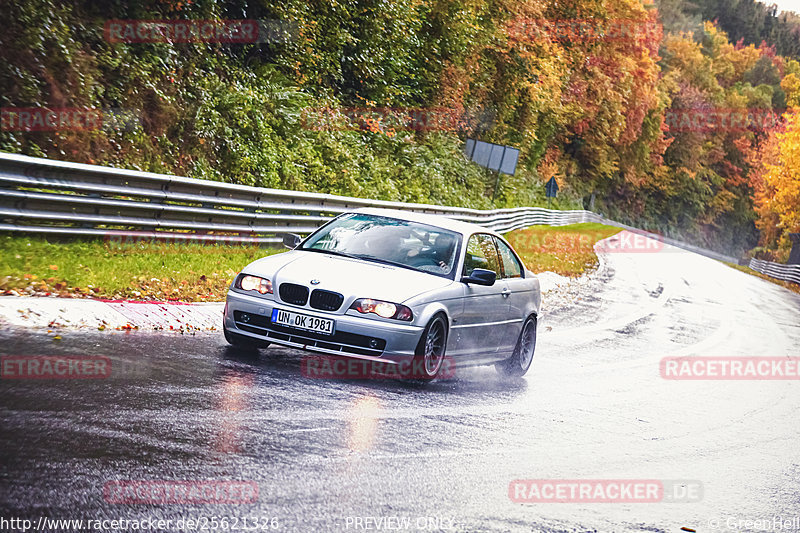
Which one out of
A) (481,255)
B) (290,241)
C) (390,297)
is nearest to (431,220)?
(481,255)

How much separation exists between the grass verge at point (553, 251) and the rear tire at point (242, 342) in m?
15.3

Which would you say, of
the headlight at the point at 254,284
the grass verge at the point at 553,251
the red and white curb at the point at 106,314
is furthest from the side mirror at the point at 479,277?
the grass verge at the point at 553,251

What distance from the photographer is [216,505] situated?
14.7 ft

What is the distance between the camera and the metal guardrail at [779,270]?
50981 millimetres

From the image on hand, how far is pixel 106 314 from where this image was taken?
895 centimetres

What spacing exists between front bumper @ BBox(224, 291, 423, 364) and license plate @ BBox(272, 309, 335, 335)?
0.04m

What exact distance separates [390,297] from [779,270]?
54.1m

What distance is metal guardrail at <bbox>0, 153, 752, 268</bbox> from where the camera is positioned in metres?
11.1

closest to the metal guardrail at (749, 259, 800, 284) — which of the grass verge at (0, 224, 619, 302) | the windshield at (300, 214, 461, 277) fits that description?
the grass verge at (0, 224, 619, 302)

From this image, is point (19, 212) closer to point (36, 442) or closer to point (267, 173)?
point (36, 442)

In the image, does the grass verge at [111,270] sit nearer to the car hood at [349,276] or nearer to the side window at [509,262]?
the car hood at [349,276]

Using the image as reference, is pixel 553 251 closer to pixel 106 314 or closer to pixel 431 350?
pixel 431 350

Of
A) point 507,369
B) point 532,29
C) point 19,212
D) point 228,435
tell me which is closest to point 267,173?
point 19,212

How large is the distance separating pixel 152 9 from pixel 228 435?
51.5 ft
